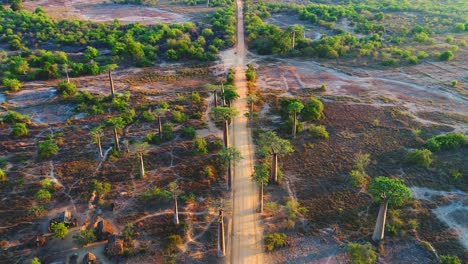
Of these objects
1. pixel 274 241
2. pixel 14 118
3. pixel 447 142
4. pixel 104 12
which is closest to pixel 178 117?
pixel 14 118

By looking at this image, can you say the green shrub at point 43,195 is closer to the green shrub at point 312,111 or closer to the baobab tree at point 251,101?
the baobab tree at point 251,101

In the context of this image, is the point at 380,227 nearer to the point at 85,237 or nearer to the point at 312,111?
the point at 312,111

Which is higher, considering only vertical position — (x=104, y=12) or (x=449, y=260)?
(x=104, y=12)

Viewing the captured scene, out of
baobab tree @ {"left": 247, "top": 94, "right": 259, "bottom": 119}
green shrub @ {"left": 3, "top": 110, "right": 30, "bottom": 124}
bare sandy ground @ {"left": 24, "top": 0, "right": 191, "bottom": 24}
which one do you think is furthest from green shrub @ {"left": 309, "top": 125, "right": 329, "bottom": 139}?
bare sandy ground @ {"left": 24, "top": 0, "right": 191, "bottom": 24}

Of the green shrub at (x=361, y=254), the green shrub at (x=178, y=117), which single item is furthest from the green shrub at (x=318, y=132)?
the green shrub at (x=361, y=254)

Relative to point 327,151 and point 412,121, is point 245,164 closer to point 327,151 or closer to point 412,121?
point 327,151

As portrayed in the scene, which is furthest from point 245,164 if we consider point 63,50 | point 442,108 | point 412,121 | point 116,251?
point 63,50

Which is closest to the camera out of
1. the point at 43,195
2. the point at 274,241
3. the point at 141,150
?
the point at 274,241
